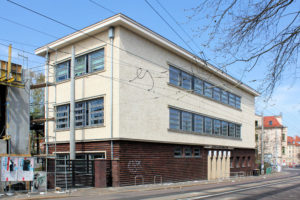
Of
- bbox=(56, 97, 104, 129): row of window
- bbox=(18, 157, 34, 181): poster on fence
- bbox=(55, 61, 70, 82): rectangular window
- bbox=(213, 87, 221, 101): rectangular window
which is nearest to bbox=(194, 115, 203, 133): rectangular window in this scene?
bbox=(213, 87, 221, 101): rectangular window

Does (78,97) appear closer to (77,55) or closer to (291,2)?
(77,55)

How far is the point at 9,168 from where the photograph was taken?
15.2m

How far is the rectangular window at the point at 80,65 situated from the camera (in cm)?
2402

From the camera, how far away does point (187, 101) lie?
28.4 metres

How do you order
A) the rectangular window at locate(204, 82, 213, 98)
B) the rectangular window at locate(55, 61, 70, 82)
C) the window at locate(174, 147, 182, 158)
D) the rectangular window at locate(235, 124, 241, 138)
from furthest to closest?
the rectangular window at locate(235, 124, 241, 138) < the rectangular window at locate(204, 82, 213, 98) < the window at locate(174, 147, 182, 158) < the rectangular window at locate(55, 61, 70, 82)

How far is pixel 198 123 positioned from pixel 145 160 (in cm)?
931

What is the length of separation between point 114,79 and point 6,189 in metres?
9.02

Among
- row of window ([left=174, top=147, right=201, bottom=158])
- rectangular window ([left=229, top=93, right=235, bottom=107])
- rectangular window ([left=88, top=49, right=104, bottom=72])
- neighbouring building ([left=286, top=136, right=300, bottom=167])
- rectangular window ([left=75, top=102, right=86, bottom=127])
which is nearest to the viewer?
rectangular window ([left=88, top=49, right=104, bottom=72])

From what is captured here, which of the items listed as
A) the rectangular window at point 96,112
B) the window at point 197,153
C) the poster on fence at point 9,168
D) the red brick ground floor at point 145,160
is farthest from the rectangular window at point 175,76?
the poster on fence at point 9,168

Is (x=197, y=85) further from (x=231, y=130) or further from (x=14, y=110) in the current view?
(x=14, y=110)

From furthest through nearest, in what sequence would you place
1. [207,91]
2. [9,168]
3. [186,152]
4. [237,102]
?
[237,102] < [207,91] < [186,152] < [9,168]

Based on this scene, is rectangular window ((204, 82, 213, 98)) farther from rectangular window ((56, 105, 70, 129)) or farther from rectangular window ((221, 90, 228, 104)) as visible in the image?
rectangular window ((56, 105, 70, 129))

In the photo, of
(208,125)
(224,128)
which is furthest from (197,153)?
(224,128)

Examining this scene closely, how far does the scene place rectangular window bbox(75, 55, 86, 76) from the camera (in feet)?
→ 78.8
